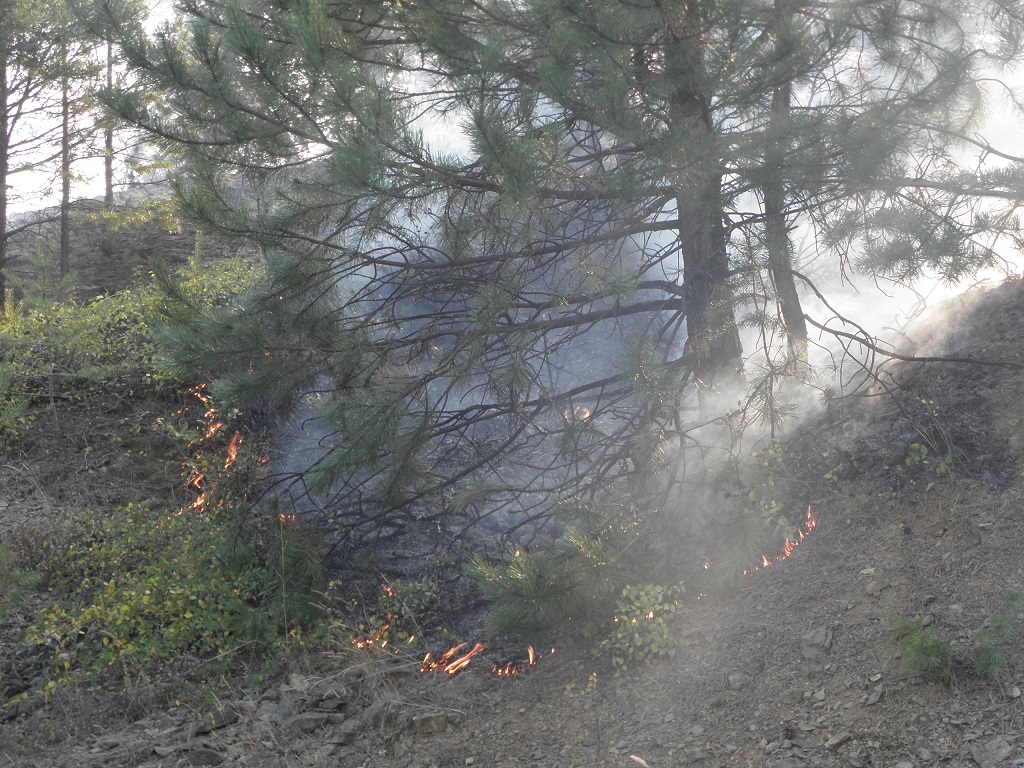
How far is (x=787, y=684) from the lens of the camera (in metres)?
4.07

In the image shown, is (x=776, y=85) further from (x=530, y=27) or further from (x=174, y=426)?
(x=174, y=426)

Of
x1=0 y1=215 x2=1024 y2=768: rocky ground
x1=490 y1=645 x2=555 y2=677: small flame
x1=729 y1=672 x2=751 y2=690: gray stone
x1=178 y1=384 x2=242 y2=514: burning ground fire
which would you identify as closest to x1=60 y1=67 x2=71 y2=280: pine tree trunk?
x1=178 y1=384 x2=242 y2=514: burning ground fire

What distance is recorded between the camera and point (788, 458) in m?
5.63

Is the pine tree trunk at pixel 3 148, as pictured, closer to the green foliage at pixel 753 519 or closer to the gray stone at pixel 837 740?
the green foliage at pixel 753 519

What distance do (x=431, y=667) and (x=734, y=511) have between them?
7.00 feet

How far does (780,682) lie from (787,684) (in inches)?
1.7

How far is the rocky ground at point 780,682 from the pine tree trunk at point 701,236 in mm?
851

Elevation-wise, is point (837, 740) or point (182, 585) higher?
point (182, 585)

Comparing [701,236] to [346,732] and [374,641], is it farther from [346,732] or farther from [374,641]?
[346,732]

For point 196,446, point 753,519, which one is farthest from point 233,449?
point 753,519

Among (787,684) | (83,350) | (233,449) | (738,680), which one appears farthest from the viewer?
(83,350)

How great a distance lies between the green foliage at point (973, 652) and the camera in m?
3.54

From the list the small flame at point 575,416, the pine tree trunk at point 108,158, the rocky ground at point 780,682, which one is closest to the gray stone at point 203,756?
the rocky ground at point 780,682

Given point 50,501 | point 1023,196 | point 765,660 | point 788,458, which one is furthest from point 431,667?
point 1023,196
